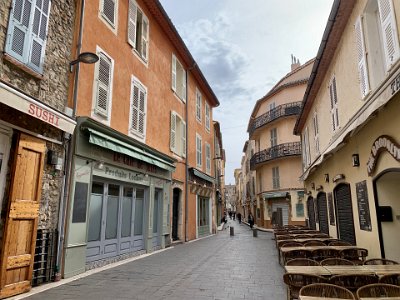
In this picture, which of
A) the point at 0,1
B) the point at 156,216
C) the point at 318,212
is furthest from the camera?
the point at 318,212

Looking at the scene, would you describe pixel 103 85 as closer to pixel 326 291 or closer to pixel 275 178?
pixel 326 291

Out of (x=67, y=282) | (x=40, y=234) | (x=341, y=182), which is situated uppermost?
(x=341, y=182)

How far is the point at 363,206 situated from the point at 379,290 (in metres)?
4.38

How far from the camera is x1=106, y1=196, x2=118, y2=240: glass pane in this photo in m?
9.48

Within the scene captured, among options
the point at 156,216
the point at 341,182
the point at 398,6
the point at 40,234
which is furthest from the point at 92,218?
the point at 398,6

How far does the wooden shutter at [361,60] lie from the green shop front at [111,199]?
6.52 meters

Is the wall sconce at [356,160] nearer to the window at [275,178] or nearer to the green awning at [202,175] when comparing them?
the green awning at [202,175]

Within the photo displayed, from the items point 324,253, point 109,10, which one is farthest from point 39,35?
point 324,253

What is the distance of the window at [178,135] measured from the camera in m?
15.1

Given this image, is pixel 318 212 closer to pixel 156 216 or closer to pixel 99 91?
pixel 156 216

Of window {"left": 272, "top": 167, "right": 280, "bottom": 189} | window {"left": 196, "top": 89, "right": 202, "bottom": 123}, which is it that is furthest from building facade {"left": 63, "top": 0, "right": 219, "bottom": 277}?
window {"left": 272, "top": 167, "right": 280, "bottom": 189}

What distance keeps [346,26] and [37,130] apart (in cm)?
785

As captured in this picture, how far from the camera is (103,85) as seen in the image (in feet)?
30.7

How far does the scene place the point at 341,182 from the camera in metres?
9.49
